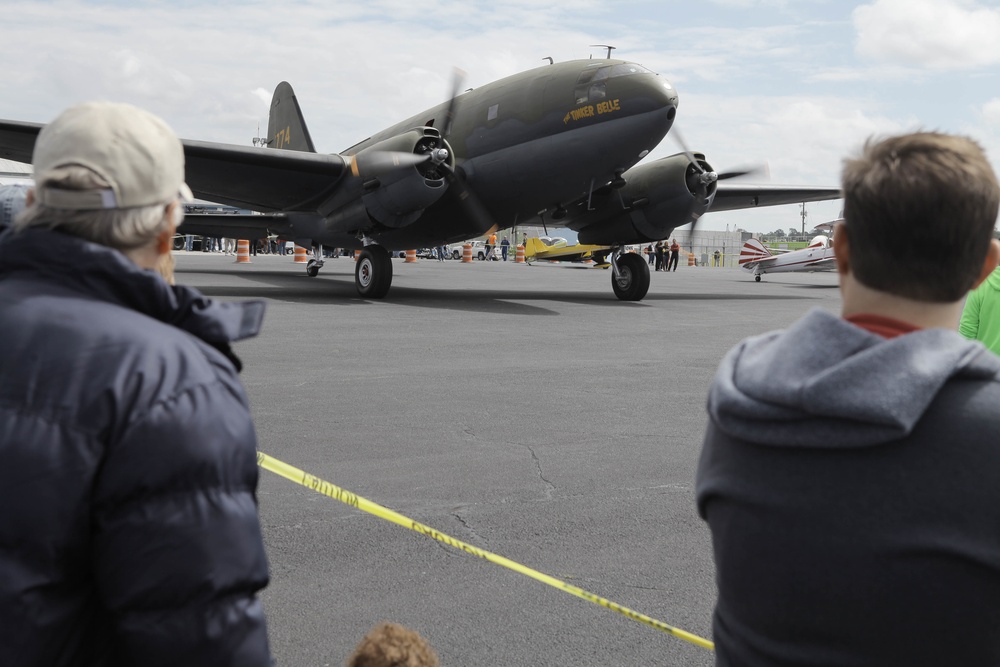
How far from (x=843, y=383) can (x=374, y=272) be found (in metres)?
17.1

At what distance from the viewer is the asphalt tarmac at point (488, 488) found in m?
3.66

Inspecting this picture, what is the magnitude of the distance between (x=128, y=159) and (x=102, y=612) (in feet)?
2.60

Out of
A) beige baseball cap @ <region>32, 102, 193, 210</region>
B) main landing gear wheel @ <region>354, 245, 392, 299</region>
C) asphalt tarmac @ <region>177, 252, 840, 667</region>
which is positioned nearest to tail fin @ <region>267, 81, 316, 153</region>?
main landing gear wheel @ <region>354, 245, 392, 299</region>

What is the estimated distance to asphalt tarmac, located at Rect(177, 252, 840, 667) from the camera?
3656 millimetres

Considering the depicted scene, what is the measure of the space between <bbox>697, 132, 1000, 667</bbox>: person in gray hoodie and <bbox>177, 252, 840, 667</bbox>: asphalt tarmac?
203cm

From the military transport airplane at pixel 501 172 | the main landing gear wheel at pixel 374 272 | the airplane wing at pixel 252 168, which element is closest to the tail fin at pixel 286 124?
the military transport airplane at pixel 501 172

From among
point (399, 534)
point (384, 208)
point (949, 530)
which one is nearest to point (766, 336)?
point (949, 530)

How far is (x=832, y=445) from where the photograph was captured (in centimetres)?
142

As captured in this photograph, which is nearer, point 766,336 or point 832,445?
point 832,445

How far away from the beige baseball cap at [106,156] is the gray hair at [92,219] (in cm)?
1

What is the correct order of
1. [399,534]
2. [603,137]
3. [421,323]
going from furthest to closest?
1. [603,137]
2. [421,323]
3. [399,534]

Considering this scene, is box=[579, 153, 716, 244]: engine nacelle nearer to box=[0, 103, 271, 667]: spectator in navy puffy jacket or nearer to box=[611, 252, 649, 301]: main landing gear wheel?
box=[611, 252, 649, 301]: main landing gear wheel

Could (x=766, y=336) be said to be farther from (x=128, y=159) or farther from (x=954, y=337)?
(x=128, y=159)

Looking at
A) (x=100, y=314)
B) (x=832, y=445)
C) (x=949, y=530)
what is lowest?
(x=949, y=530)
